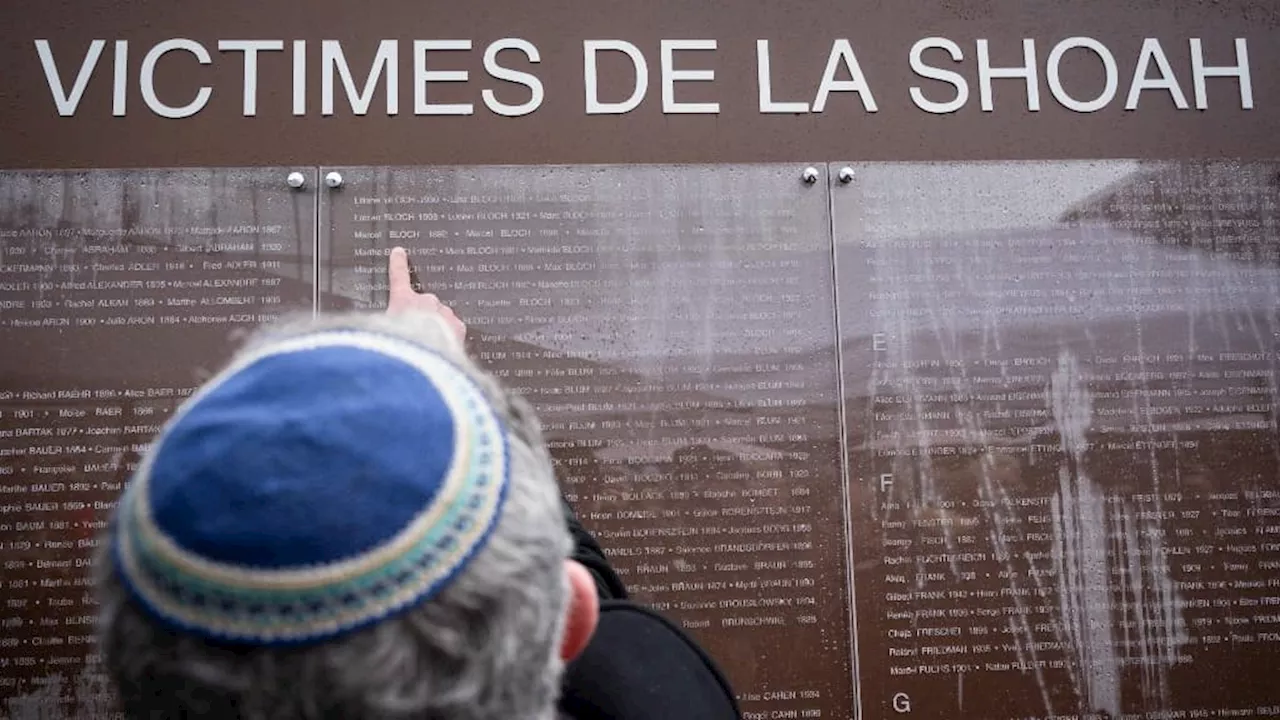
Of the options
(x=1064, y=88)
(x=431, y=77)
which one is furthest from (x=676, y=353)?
(x=1064, y=88)

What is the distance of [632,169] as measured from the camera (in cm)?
287

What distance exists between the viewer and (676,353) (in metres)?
2.78

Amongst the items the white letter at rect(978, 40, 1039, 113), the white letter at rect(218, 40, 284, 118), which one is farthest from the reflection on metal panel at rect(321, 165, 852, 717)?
the white letter at rect(978, 40, 1039, 113)

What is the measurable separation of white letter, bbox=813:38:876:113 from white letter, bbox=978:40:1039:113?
1.27 feet

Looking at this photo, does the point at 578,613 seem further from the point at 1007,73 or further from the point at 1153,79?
A: the point at 1153,79

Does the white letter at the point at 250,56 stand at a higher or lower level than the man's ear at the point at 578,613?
higher

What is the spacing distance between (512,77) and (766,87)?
2.76ft

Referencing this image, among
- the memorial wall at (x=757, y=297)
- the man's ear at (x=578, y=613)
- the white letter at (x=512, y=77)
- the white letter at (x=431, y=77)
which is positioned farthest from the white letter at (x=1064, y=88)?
the man's ear at (x=578, y=613)

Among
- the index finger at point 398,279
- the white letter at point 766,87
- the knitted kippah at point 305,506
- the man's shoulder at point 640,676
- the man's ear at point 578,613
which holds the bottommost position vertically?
the man's shoulder at point 640,676

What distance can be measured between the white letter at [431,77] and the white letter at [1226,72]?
97.5 inches

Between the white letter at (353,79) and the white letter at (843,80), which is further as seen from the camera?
the white letter at (843,80)

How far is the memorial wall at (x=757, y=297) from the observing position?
2.69m

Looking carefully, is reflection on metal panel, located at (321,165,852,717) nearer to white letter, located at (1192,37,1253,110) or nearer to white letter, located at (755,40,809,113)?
white letter, located at (755,40,809,113)

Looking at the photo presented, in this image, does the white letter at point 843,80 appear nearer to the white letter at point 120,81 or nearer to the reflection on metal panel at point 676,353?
the reflection on metal panel at point 676,353
